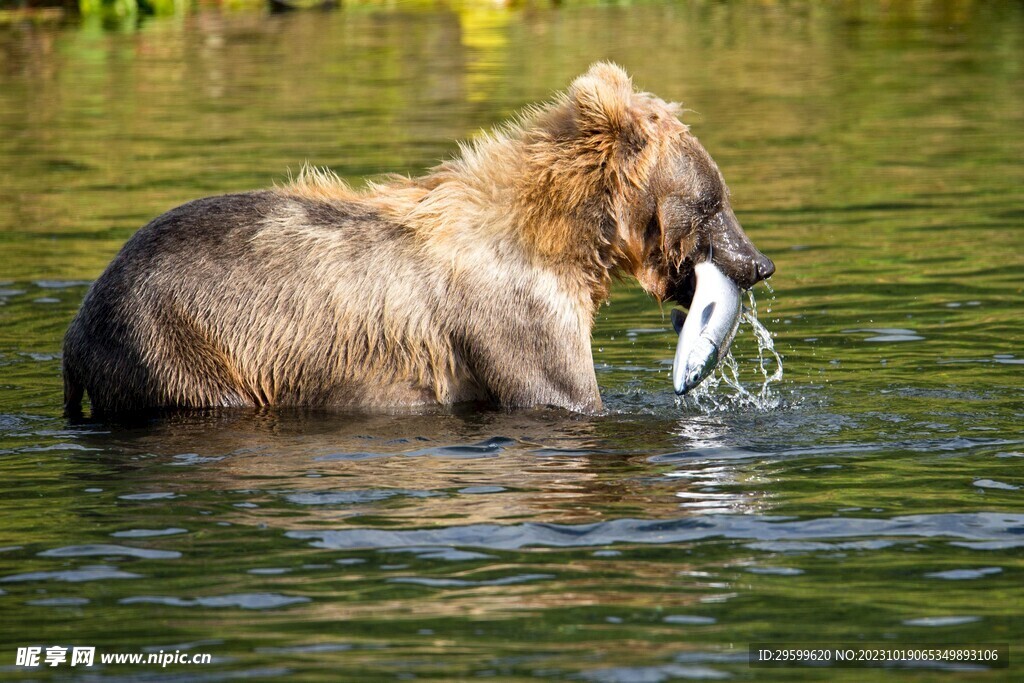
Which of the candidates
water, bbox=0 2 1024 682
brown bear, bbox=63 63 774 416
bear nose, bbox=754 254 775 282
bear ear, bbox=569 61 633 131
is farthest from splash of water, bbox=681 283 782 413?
bear ear, bbox=569 61 633 131

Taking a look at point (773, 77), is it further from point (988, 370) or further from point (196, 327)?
point (196, 327)

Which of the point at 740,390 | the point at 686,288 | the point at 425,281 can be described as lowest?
the point at 740,390

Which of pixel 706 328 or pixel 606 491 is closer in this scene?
pixel 606 491

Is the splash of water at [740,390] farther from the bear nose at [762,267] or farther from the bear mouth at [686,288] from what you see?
the bear mouth at [686,288]

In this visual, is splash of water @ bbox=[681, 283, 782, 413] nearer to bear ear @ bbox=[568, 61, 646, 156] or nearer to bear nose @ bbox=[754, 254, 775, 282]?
bear nose @ bbox=[754, 254, 775, 282]

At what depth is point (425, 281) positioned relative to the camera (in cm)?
859

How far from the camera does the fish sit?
835 centimetres

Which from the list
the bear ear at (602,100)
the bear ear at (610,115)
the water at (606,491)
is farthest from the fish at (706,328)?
the bear ear at (602,100)

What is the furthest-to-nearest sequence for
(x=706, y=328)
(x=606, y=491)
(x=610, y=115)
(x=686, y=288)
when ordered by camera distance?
(x=686, y=288)
(x=610, y=115)
(x=706, y=328)
(x=606, y=491)

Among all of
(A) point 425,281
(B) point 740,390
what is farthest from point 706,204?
(A) point 425,281

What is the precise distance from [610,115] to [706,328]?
1282 millimetres

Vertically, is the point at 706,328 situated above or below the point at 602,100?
below

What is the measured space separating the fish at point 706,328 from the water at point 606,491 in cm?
33

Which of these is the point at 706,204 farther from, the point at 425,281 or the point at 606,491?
the point at 606,491
